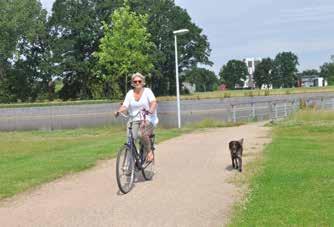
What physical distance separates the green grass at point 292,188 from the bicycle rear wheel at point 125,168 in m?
1.90

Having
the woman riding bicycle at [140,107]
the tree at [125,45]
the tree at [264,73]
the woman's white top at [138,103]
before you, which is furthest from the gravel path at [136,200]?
the tree at [264,73]

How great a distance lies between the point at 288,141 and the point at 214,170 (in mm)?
6522

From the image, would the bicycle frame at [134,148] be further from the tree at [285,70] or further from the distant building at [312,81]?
the tree at [285,70]

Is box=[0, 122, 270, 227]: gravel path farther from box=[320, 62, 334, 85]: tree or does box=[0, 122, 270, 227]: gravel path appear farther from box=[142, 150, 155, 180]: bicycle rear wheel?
box=[320, 62, 334, 85]: tree

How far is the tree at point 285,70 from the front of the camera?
5659 inches

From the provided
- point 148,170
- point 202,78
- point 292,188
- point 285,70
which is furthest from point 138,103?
point 285,70

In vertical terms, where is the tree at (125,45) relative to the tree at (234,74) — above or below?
above

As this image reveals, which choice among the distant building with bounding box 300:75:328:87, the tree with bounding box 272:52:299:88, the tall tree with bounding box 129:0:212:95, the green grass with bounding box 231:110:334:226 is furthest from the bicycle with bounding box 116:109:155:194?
the tree with bounding box 272:52:299:88

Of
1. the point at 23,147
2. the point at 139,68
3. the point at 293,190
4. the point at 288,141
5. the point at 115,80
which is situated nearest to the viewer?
the point at 293,190

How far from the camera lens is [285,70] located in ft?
484

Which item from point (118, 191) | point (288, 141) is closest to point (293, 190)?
point (118, 191)

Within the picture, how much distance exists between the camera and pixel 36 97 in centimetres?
8506

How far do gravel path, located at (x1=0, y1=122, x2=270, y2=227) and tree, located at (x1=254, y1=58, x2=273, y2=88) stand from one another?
5093 inches

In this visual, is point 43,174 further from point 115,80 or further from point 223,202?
point 115,80
